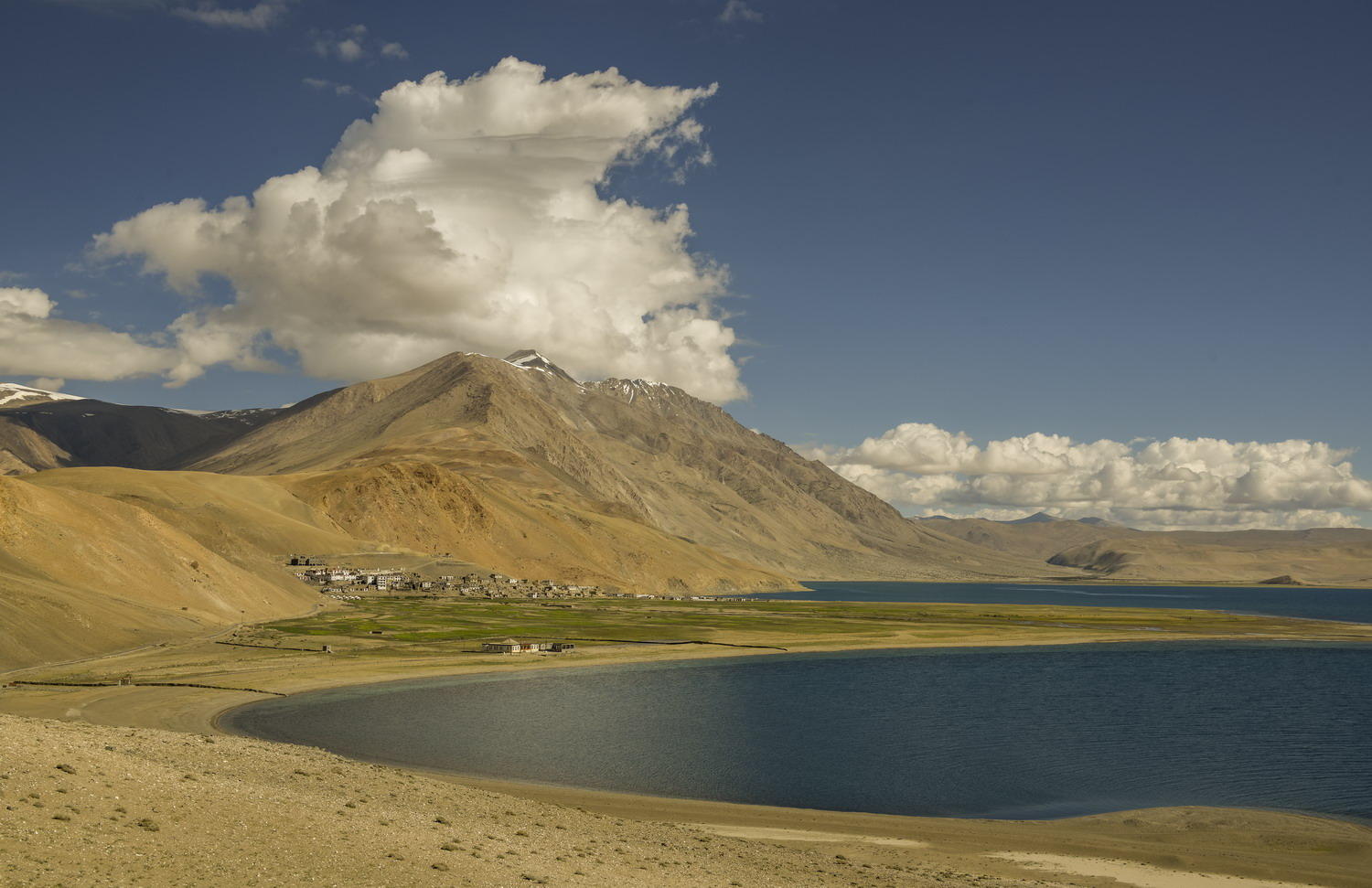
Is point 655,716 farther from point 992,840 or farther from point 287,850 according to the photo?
point 287,850

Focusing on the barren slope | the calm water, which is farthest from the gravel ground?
the barren slope

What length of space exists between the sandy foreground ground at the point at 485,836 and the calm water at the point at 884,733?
5152 mm

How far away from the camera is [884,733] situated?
68688 millimetres

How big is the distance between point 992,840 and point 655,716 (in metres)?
36.8

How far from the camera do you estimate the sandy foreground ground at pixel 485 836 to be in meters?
25.0

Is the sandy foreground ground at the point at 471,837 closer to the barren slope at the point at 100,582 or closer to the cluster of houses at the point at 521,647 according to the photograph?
the barren slope at the point at 100,582

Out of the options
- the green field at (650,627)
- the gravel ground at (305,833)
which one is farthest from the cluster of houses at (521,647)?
the gravel ground at (305,833)

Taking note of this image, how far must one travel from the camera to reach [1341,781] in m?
54.8

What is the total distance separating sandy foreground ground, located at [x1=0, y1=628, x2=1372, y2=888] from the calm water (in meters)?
5.15

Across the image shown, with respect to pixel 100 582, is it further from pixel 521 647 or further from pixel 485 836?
pixel 485 836

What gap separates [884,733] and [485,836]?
141 ft

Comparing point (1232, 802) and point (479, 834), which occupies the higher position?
point (479, 834)

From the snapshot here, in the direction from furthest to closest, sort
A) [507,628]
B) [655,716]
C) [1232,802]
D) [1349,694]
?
[507,628], [1349,694], [655,716], [1232,802]

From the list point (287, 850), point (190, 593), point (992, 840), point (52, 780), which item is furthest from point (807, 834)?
point (190, 593)
